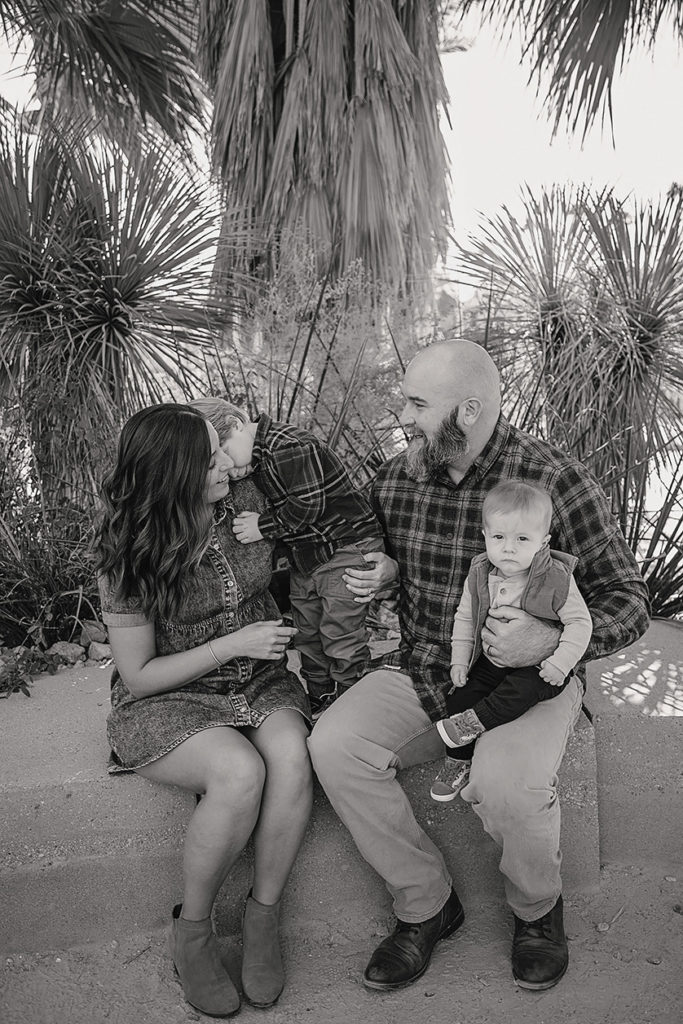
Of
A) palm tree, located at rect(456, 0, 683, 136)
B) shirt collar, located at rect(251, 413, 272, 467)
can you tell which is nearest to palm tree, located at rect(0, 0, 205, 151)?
palm tree, located at rect(456, 0, 683, 136)

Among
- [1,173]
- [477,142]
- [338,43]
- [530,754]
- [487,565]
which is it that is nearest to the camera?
[530,754]

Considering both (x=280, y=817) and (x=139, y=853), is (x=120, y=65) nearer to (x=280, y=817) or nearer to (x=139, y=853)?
(x=139, y=853)

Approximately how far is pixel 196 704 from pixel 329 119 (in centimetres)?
450

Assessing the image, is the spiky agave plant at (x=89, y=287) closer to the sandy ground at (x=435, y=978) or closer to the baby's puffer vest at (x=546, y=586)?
the sandy ground at (x=435, y=978)

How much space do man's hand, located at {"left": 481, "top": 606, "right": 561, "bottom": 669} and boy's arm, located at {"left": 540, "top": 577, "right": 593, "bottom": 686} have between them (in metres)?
0.03

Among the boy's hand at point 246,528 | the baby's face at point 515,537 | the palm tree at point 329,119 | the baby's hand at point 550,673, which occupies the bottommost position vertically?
the baby's hand at point 550,673

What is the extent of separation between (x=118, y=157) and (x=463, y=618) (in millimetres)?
4071

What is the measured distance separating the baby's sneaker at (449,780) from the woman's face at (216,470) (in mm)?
936

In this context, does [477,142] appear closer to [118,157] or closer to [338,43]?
[338,43]

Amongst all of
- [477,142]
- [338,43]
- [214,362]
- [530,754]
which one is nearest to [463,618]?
[530,754]

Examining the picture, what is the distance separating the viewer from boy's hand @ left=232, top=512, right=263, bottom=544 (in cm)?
252

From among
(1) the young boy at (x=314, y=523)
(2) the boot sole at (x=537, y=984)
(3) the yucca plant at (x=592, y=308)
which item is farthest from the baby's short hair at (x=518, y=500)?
(3) the yucca plant at (x=592, y=308)

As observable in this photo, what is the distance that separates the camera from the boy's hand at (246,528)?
99.3 inches

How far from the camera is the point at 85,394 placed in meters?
4.54
